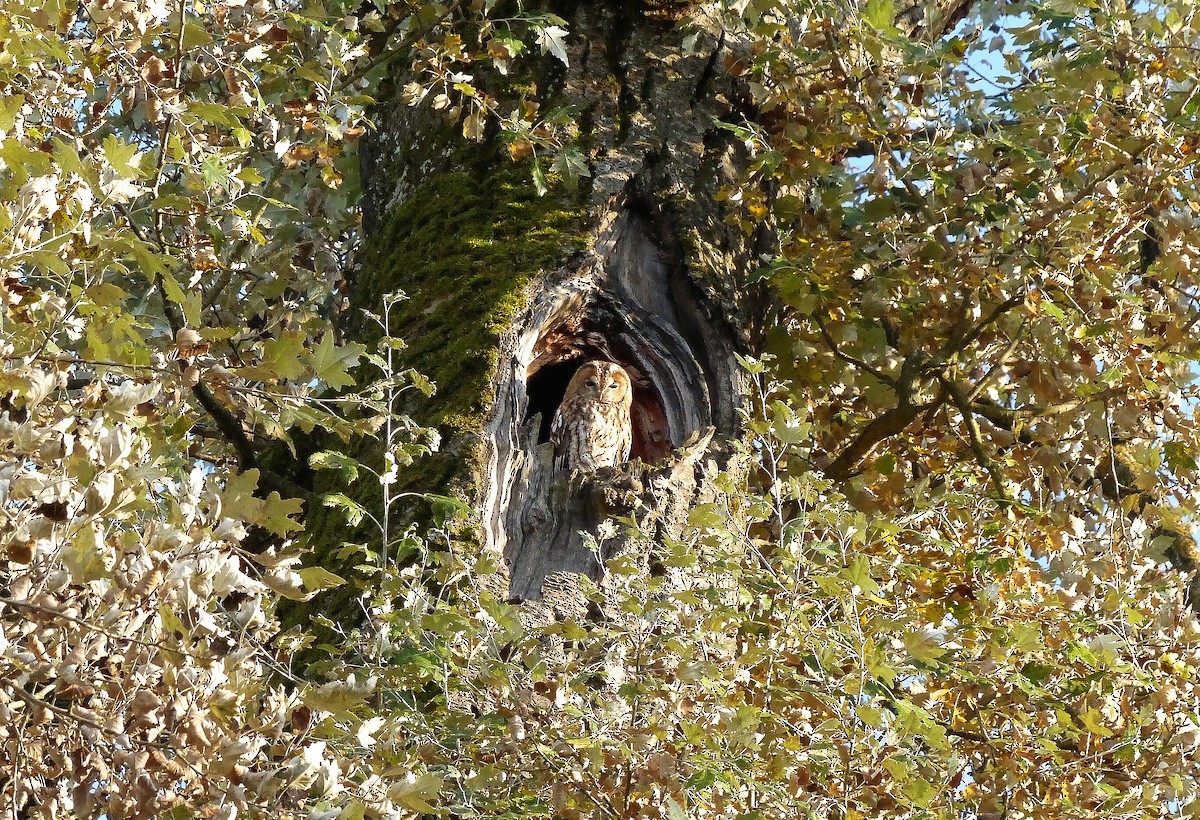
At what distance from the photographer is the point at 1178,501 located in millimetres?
4441

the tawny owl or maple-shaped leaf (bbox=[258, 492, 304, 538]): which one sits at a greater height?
the tawny owl

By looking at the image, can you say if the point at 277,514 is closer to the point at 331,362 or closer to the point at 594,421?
the point at 331,362

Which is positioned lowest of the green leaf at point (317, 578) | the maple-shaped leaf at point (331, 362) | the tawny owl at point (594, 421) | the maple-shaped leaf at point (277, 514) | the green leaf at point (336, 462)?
the green leaf at point (317, 578)

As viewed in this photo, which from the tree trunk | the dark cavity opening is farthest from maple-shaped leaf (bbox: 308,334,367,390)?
the dark cavity opening

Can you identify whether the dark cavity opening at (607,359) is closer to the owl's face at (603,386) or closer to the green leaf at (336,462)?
the owl's face at (603,386)

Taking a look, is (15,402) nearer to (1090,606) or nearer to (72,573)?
(72,573)

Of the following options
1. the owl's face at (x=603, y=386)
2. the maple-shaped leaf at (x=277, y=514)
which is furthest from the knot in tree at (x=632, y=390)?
the maple-shaped leaf at (x=277, y=514)

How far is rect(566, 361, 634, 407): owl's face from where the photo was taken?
12.3 feet

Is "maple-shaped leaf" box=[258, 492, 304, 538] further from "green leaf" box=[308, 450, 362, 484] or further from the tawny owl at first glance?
the tawny owl

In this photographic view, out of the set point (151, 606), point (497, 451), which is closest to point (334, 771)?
point (151, 606)

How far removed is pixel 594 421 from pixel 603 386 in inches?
5.5

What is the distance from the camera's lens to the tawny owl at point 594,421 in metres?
3.70

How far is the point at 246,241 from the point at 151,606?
3371mm

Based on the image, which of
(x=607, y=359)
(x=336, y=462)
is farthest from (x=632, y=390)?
(x=336, y=462)
